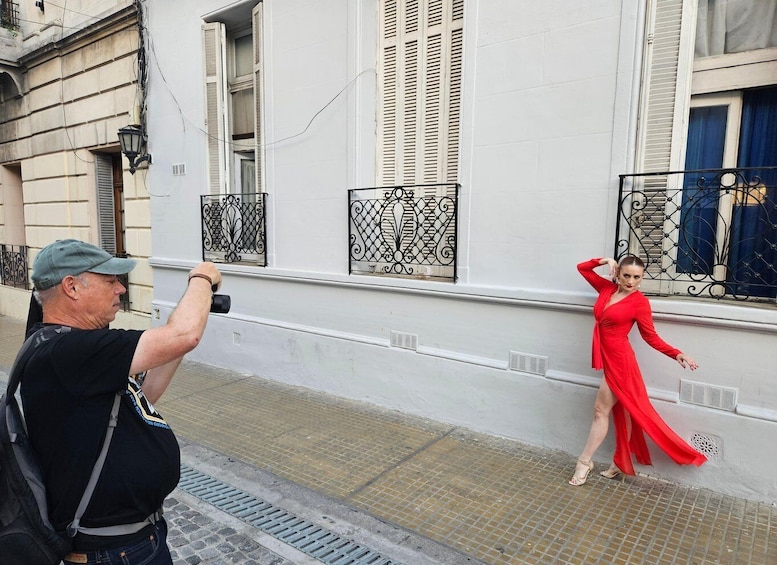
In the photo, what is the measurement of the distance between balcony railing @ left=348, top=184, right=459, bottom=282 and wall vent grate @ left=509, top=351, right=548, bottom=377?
1.04 meters

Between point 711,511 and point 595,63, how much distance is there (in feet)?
11.9

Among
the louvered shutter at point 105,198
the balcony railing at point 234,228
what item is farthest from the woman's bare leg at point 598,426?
the louvered shutter at point 105,198

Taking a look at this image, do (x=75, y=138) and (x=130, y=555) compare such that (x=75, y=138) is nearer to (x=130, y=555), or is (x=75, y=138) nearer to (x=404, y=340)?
(x=404, y=340)

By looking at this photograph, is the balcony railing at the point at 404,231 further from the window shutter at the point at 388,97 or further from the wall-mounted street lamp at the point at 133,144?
the wall-mounted street lamp at the point at 133,144

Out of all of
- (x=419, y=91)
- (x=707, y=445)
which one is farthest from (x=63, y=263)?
(x=419, y=91)

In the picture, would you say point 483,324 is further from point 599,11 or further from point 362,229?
point 599,11

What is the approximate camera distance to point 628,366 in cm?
401

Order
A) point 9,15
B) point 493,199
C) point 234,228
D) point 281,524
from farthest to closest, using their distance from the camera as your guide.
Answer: point 9,15
point 234,228
point 493,199
point 281,524

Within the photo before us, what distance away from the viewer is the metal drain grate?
328 centimetres

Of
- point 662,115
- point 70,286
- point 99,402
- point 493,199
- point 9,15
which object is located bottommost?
point 99,402

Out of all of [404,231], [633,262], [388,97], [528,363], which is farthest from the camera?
[388,97]

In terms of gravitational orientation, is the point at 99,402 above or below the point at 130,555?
above

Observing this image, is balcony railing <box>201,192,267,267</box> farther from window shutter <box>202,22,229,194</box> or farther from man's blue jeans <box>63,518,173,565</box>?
man's blue jeans <box>63,518,173,565</box>

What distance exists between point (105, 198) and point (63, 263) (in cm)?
928
